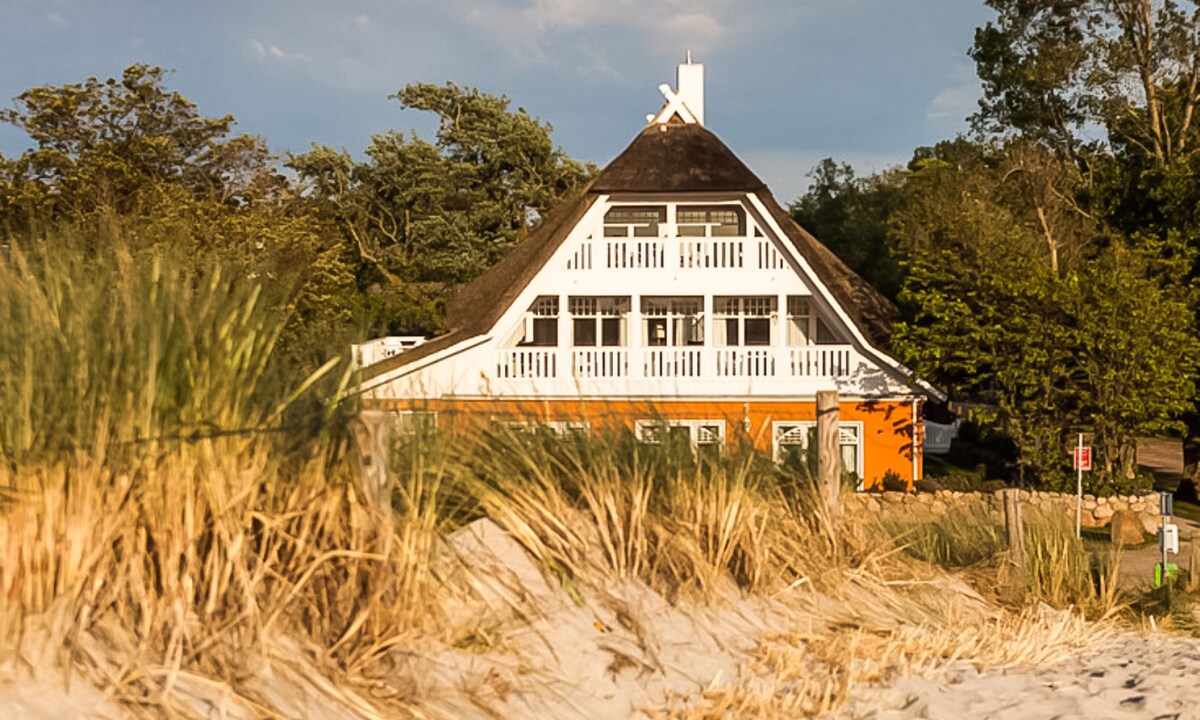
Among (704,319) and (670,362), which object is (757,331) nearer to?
(704,319)

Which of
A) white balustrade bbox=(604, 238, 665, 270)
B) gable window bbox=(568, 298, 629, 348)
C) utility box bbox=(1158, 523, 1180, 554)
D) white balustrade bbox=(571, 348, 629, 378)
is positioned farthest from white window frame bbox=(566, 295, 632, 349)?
utility box bbox=(1158, 523, 1180, 554)

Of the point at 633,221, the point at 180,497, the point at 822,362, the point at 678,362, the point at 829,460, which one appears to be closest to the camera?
the point at 180,497

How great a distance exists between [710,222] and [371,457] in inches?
808

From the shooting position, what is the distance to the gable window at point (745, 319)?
83.8ft

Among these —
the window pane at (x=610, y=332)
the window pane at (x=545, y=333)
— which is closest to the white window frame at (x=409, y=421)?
the window pane at (x=545, y=333)

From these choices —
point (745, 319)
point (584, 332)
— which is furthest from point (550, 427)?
point (584, 332)

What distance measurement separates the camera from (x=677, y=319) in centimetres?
2619

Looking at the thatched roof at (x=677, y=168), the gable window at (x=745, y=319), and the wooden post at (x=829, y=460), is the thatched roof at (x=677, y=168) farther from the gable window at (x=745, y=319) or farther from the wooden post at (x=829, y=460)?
the wooden post at (x=829, y=460)

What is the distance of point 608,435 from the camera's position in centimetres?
815

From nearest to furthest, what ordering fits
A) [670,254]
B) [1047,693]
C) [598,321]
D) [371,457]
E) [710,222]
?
[371,457]
[1047,693]
[670,254]
[710,222]
[598,321]

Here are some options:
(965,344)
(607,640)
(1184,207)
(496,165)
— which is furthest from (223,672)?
(496,165)

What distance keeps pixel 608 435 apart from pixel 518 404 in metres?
0.68

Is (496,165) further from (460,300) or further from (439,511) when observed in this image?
(439,511)

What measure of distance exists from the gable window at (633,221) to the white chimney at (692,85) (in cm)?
382
